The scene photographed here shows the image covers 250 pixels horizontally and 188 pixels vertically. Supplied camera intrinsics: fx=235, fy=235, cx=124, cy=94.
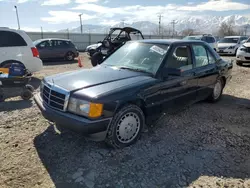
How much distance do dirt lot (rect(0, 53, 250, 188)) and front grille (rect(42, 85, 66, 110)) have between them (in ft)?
2.14

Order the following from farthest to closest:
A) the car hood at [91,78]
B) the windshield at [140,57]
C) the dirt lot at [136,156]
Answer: the windshield at [140,57]
the car hood at [91,78]
the dirt lot at [136,156]

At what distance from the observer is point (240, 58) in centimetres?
1196

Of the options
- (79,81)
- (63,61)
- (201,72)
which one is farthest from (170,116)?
(63,61)

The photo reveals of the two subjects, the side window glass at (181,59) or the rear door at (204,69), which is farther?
the rear door at (204,69)

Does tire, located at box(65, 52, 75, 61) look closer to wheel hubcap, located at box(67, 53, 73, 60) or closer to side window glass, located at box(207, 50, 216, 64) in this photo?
wheel hubcap, located at box(67, 53, 73, 60)

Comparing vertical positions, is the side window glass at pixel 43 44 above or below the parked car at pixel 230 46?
above

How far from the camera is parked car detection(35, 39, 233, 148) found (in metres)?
3.11

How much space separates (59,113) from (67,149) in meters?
0.60

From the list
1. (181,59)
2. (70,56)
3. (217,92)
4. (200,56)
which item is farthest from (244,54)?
(70,56)

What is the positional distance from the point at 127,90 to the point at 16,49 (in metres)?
5.74

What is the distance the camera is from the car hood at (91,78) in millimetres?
3389

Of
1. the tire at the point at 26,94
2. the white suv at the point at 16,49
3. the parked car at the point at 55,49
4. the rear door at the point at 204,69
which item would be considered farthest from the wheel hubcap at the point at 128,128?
the parked car at the point at 55,49

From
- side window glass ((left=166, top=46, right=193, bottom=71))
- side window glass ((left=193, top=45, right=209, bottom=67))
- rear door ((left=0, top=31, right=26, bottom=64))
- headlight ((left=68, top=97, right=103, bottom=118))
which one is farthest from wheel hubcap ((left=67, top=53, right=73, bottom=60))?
headlight ((left=68, top=97, right=103, bottom=118))

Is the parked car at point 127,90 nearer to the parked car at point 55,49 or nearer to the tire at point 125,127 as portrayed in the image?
the tire at point 125,127
